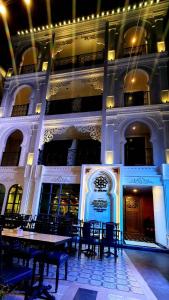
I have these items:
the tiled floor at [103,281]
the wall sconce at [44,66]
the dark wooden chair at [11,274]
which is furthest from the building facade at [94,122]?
the dark wooden chair at [11,274]

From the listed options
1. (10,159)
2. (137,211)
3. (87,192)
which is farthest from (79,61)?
(137,211)

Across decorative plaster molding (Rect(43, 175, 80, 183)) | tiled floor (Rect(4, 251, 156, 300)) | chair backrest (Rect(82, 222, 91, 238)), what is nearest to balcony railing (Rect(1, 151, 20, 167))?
decorative plaster molding (Rect(43, 175, 80, 183))

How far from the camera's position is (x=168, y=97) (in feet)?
27.8

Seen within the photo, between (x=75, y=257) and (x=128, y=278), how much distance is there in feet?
6.09

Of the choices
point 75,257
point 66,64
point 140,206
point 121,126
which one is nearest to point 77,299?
point 75,257

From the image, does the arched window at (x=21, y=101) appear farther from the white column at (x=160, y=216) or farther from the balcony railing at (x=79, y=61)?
the white column at (x=160, y=216)

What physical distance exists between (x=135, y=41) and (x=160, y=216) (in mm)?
9779

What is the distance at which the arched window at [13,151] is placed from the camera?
1084 centimetres

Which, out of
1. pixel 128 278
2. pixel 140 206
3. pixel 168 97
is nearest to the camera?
pixel 128 278

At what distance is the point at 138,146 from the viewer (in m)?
9.81

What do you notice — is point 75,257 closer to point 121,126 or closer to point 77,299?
point 77,299

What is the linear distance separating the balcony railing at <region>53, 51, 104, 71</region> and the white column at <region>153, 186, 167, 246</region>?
7807mm

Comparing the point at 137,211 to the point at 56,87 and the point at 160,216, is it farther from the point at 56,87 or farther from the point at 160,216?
the point at 56,87

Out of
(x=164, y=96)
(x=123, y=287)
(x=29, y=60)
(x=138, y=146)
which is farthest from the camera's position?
(x=29, y=60)
